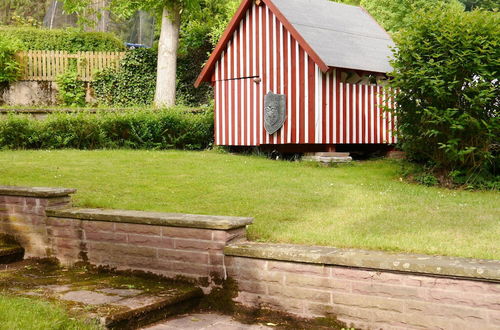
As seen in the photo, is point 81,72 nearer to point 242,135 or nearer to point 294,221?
point 242,135

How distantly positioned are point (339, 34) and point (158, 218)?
11.1m

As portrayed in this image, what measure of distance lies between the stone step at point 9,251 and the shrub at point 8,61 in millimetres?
17088

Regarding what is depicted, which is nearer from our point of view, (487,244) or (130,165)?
(487,244)

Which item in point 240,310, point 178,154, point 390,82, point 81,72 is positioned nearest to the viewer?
point 240,310

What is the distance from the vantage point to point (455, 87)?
10938mm

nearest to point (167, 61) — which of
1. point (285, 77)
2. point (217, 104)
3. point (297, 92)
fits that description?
point (217, 104)

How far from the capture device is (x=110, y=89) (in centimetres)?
2453

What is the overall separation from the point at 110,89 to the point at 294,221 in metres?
18.4

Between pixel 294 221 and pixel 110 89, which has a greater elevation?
pixel 110 89

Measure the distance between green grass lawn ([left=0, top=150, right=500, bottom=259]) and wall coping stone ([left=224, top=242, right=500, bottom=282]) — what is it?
60 cm

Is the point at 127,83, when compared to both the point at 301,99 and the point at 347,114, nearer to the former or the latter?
the point at 301,99

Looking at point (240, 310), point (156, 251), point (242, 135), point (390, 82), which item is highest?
point (390, 82)

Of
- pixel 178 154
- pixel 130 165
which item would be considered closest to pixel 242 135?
pixel 178 154

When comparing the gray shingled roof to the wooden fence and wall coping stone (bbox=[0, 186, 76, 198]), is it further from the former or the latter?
the wooden fence
